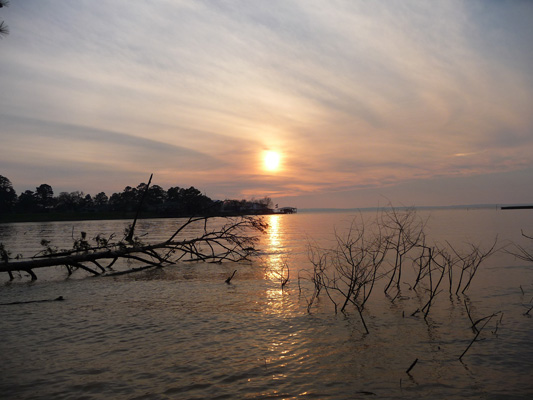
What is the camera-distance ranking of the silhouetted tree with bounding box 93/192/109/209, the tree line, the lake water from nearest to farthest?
the lake water < the tree line < the silhouetted tree with bounding box 93/192/109/209

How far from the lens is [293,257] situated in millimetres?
25594

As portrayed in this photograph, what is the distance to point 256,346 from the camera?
8250 mm

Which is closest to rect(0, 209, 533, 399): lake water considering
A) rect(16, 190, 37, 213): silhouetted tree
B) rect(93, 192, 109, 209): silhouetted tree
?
rect(16, 190, 37, 213): silhouetted tree

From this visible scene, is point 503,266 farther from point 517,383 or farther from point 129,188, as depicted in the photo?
point 129,188

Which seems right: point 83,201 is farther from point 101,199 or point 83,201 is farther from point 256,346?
point 256,346

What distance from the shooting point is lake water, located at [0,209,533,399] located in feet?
20.7

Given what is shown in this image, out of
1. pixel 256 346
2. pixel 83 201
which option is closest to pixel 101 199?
pixel 83 201

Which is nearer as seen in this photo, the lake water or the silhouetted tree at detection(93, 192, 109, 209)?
the lake water

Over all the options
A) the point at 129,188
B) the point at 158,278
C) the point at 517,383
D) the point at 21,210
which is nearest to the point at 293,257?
the point at 158,278

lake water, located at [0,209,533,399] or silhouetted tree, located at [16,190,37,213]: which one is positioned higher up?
silhouetted tree, located at [16,190,37,213]

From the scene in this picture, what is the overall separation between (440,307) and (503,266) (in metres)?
10.3

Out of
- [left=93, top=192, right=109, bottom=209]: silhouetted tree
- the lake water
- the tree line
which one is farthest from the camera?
[left=93, top=192, right=109, bottom=209]: silhouetted tree

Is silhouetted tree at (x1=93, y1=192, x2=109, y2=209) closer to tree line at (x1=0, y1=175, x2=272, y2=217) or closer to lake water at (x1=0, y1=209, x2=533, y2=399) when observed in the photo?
tree line at (x1=0, y1=175, x2=272, y2=217)

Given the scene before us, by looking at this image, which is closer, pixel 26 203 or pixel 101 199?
pixel 26 203
